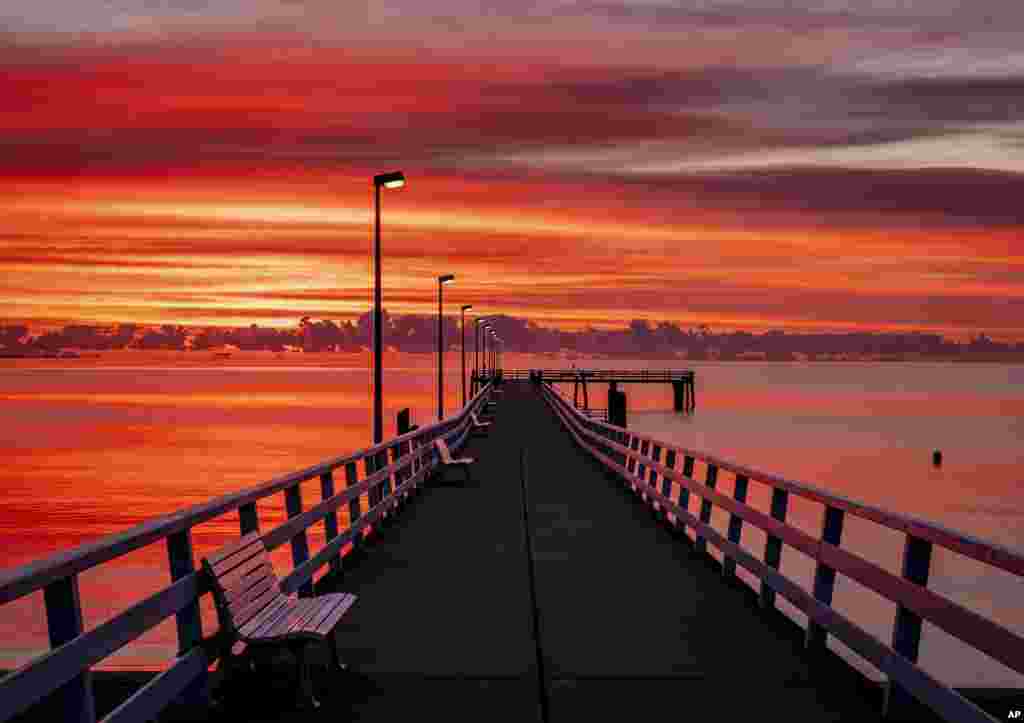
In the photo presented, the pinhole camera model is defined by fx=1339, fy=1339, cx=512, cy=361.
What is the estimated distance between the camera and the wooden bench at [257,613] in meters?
7.18

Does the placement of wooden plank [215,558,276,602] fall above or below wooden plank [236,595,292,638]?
above

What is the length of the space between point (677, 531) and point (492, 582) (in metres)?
4.49

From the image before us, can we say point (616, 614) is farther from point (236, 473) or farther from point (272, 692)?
point (236, 473)

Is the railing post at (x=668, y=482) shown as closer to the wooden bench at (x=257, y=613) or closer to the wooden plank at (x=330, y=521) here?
the wooden plank at (x=330, y=521)

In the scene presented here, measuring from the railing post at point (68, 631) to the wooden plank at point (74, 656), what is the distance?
0.17 ft

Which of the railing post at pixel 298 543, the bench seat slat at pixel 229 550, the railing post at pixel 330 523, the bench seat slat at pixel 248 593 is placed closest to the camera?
the bench seat slat at pixel 229 550

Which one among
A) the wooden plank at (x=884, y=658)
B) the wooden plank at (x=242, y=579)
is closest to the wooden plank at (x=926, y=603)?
the wooden plank at (x=884, y=658)

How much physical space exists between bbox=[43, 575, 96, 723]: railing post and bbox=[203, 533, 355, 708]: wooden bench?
1.54m

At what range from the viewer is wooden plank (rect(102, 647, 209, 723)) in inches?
235

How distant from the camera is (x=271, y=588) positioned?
27.0 feet

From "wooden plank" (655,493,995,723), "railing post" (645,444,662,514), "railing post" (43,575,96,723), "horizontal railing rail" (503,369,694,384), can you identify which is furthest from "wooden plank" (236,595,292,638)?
"horizontal railing rail" (503,369,694,384)

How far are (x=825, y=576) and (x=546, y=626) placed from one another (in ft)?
7.23

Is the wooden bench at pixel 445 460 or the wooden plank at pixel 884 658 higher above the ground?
the wooden plank at pixel 884 658

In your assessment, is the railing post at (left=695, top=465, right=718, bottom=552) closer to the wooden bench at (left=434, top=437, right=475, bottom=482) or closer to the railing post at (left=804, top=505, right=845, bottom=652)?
the railing post at (left=804, top=505, right=845, bottom=652)
